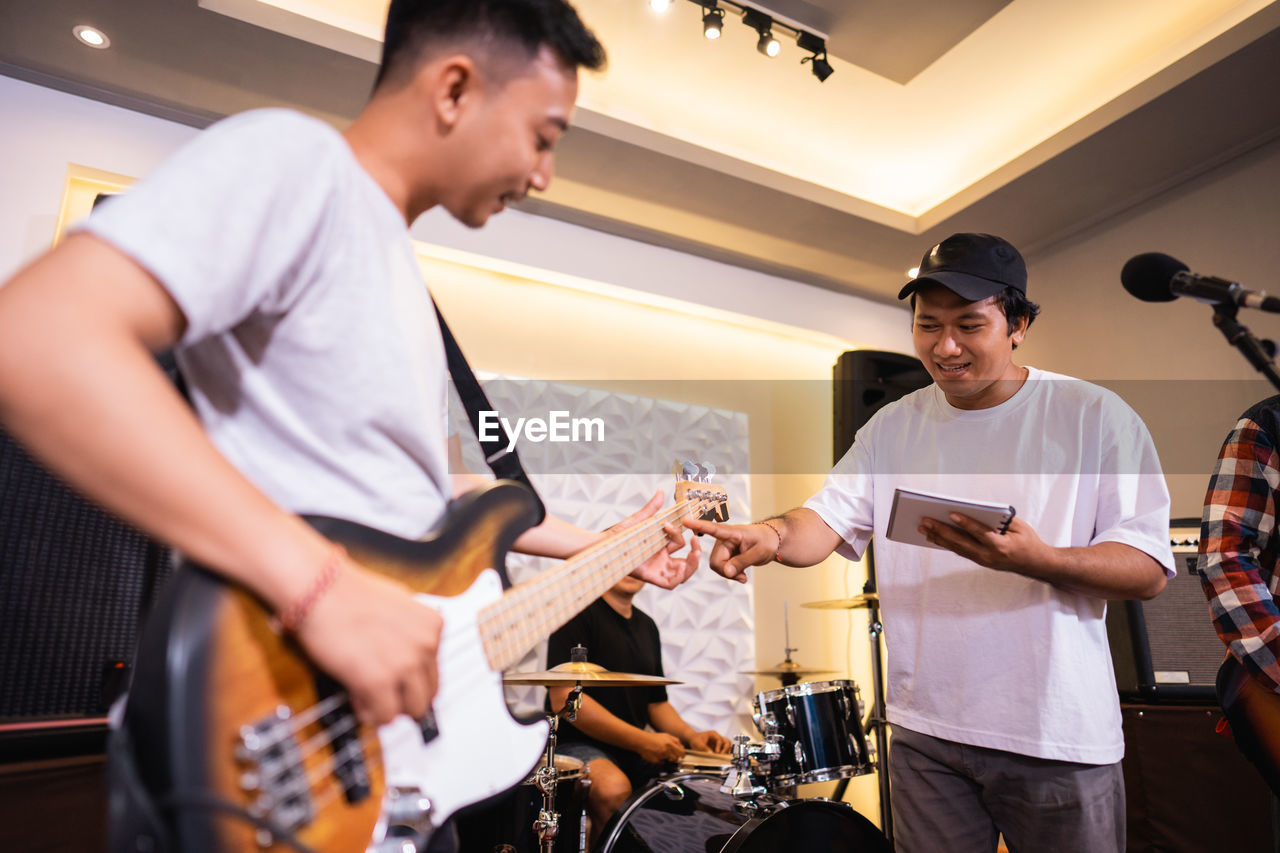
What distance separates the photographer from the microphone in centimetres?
122

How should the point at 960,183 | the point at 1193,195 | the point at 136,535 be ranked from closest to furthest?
the point at 136,535 → the point at 1193,195 → the point at 960,183

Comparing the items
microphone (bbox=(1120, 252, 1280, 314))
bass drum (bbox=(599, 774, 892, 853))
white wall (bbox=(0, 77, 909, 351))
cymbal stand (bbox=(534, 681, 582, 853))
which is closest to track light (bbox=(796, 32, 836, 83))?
white wall (bbox=(0, 77, 909, 351))

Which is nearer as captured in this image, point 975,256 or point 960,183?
point 975,256

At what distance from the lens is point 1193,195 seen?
430cm

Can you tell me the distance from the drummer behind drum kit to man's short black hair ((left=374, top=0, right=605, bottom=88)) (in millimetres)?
1969

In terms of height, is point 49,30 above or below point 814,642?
above

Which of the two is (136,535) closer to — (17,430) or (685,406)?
(17,430)

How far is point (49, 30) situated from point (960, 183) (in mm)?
4871

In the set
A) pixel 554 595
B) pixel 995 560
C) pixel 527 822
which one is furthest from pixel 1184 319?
pixel 554 595

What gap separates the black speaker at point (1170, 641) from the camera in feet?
10.9

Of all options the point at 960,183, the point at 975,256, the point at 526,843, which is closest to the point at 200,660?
the point at 975,256

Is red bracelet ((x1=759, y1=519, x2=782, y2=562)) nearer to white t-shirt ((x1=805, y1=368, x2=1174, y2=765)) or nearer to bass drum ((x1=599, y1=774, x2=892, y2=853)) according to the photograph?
white t-shirt ((x1=805, y1=368, x2=1174, y2=765))

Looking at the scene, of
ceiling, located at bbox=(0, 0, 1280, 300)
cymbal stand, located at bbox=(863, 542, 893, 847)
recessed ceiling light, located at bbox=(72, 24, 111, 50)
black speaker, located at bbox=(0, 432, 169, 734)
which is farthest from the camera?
cymbal stand, located at bbox=(863, 542, 893, 847)

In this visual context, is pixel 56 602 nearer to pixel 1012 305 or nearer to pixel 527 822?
pixel 527 822
